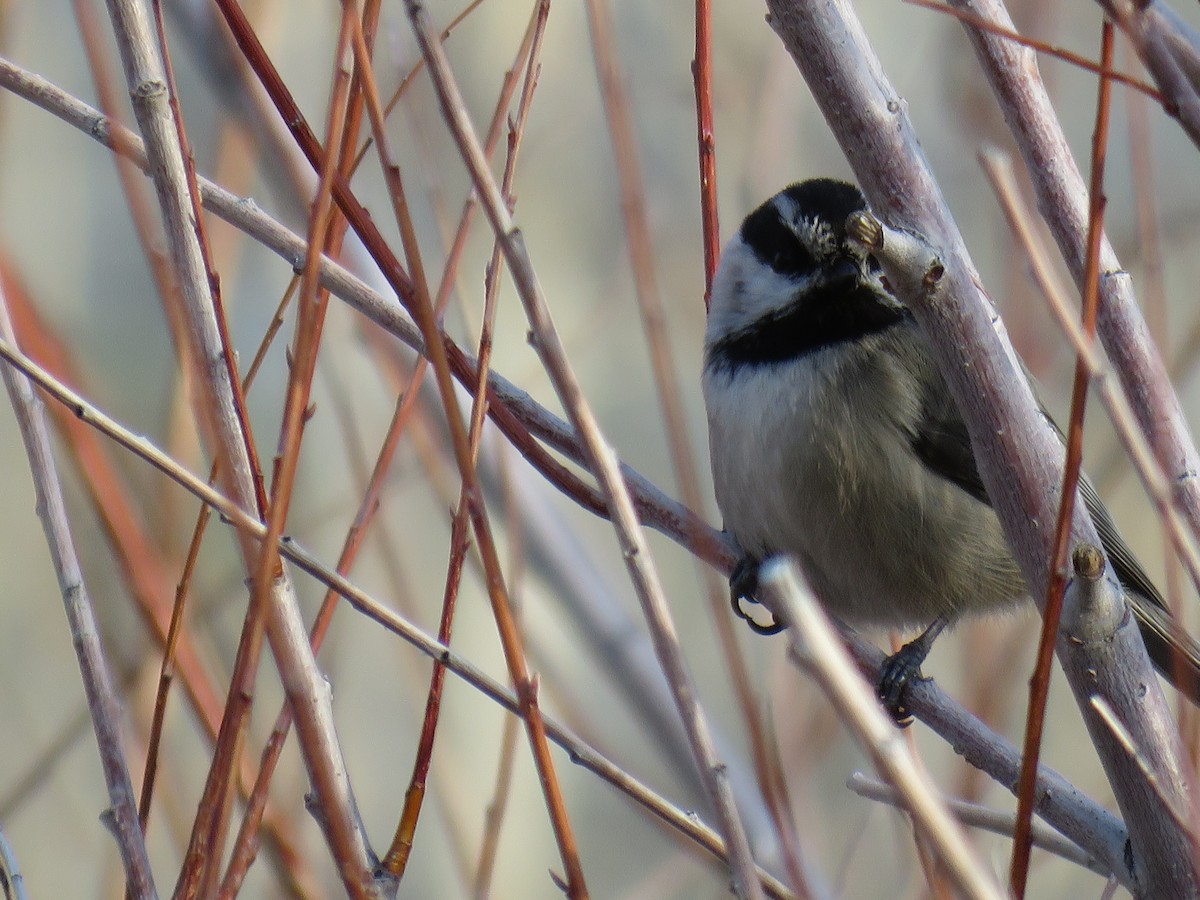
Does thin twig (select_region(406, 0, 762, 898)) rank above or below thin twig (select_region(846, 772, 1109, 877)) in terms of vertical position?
above

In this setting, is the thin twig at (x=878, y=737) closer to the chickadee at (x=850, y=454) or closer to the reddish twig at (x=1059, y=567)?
the reddish twig at (x=1059, y=567)

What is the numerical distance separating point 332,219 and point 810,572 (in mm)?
1348

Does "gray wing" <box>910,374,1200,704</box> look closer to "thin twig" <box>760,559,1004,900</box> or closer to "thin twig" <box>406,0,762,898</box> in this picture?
"thin twig" <box>406,0,762,898</box>

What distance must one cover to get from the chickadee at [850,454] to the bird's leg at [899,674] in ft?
0.10

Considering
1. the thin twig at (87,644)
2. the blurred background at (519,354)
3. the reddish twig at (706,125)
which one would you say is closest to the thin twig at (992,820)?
the reddish twig at (706,125)

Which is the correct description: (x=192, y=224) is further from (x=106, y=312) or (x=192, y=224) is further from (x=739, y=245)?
(x=106, y=312)

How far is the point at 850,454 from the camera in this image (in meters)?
2.36

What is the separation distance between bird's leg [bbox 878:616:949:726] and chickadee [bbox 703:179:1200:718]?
31mm

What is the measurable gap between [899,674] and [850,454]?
0.44 meters

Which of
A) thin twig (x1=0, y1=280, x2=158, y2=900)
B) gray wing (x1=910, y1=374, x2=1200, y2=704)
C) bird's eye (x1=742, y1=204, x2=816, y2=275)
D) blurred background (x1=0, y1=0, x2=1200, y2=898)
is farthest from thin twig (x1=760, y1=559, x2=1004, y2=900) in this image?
blurred background (x1=0, y1=0, x2=1200, y2=898)

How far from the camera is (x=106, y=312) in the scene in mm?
6973

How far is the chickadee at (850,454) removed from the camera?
7.77ft

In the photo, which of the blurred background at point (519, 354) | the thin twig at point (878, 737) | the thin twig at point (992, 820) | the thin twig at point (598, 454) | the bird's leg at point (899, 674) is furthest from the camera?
the blurred background at point (519, 354)

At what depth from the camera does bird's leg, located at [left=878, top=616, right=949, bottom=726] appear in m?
2.11
